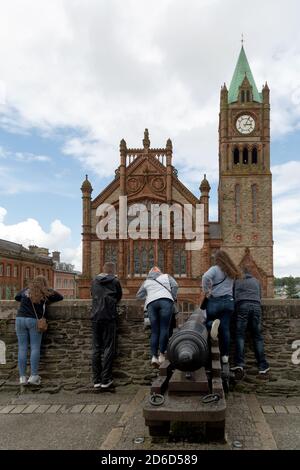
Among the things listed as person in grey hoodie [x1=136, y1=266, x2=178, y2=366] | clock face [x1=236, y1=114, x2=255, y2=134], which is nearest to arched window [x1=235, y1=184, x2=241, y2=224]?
clock face [x1=236, y1=114, x2=255, y2=134]

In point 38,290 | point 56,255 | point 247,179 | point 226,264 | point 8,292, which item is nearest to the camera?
point 226,264

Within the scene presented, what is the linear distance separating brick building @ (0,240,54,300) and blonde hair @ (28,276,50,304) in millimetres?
40819

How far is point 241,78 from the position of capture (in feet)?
126

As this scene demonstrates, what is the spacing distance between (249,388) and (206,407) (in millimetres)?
3160

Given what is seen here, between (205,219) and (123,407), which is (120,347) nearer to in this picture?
(123,407)

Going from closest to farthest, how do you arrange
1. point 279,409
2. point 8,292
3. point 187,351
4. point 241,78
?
point 187,351, point 279,409, point 241,78, point 8,292

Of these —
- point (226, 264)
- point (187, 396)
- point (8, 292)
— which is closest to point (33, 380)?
point (187, 396)

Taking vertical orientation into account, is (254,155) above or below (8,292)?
above

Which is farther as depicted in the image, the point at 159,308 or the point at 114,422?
the point at 159,308

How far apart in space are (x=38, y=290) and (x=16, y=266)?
156 ft

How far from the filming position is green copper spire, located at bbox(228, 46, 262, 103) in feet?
123

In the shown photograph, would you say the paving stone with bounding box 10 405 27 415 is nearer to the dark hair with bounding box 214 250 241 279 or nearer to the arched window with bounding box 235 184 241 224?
the dark hair with bounding box 214 250 241 279
